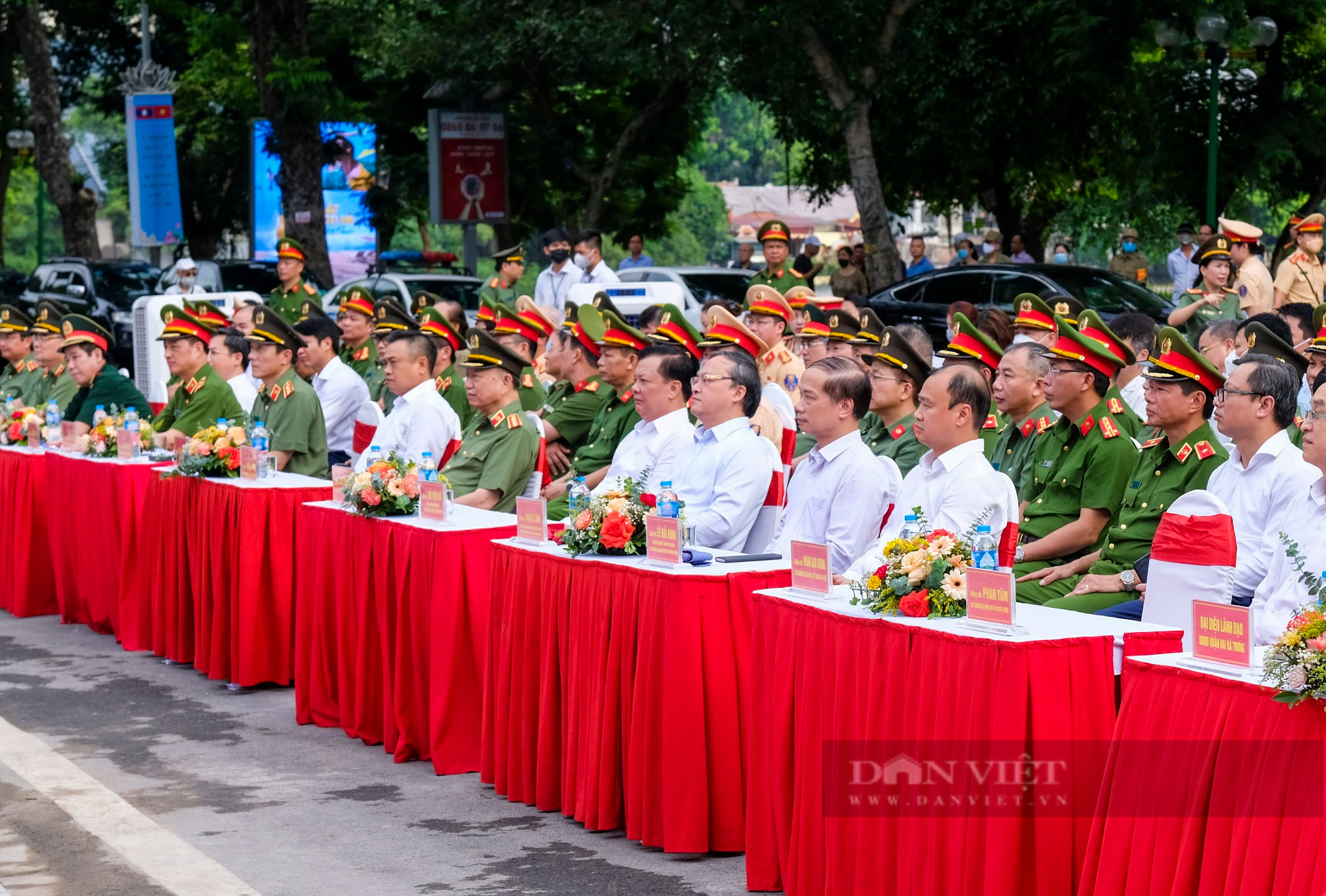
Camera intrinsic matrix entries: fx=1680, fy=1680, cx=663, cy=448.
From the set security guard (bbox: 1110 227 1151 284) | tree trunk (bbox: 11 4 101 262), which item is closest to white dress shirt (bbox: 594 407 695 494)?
security guard (bbox: 1110 227 1151 284)

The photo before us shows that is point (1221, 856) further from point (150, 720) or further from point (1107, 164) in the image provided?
point (1107, 164)

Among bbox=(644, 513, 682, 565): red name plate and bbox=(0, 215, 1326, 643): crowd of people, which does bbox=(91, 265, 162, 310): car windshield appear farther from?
bbox=(644, 513, 682, 565): red name plate

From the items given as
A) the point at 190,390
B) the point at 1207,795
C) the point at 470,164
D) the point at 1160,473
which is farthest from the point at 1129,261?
the point at 1207,795

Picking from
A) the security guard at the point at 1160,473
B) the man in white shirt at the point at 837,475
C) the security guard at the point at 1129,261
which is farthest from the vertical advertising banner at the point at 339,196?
the security guard at the point at 1160,473

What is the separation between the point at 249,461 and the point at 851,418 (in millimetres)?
3771

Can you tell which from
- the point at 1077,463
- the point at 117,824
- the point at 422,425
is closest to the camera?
the point at 117,824

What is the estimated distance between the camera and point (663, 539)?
5797 mm

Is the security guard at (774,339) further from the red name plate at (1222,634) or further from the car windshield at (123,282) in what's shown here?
the car windshield at (123,282)

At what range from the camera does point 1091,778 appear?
4.39m

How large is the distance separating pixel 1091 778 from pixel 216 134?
35854mm

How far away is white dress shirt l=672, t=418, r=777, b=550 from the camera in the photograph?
258 inches

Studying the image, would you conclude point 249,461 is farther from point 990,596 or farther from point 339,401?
point 990,596

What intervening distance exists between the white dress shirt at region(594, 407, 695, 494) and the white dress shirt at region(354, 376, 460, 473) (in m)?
1.32

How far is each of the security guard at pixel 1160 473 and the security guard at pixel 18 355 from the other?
9.57m
